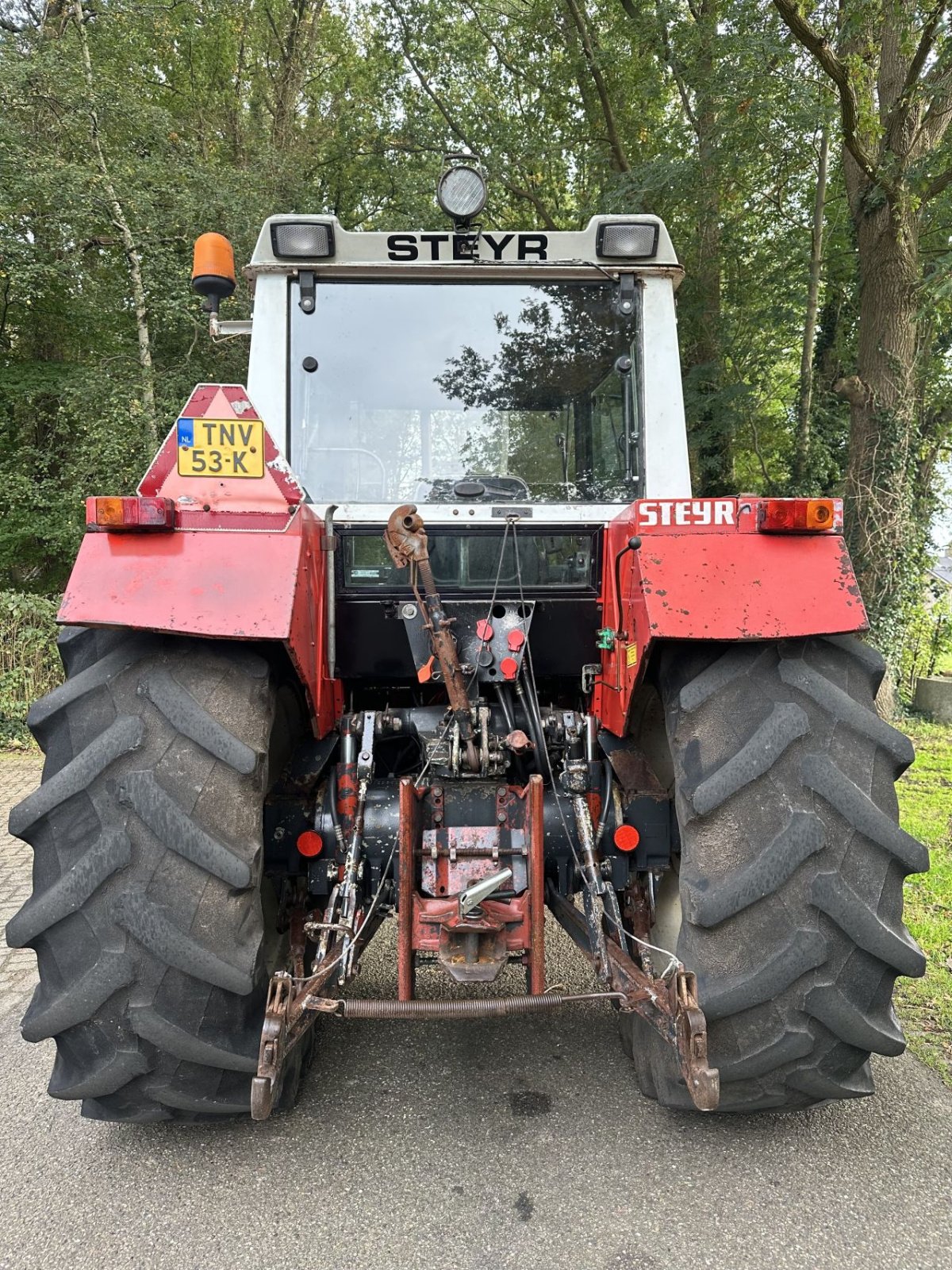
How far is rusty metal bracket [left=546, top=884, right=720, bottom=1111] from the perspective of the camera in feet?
5.96

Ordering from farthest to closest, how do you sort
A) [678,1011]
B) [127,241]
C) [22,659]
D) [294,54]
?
[294,54] → [127,241] → [22,659] → [678,1011]

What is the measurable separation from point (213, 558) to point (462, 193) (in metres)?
1.63

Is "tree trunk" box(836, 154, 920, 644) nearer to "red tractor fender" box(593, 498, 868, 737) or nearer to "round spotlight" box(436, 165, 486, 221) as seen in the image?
"round spotlight" box(436, 165, 486, 221)

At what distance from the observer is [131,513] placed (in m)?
2.11

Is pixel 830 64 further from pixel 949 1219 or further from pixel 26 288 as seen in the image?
pixel 26 288

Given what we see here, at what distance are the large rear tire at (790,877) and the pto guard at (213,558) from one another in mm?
1012

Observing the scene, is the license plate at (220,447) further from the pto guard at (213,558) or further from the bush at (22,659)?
the bush at (22,659)

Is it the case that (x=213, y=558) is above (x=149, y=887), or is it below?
above

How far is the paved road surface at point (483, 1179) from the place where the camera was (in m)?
1.93

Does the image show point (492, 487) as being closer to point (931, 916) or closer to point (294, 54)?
point (931, 916)

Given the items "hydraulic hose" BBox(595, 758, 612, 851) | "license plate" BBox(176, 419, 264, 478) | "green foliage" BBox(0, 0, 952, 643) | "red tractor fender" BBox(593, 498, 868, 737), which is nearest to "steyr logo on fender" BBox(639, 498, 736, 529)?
"red tractor fender" BBox(593, 498, 868, 737)

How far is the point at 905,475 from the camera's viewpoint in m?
8.54

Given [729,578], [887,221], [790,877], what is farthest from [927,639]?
[790,877]

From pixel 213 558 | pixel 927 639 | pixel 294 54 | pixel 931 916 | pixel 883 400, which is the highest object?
pixel 294 54
